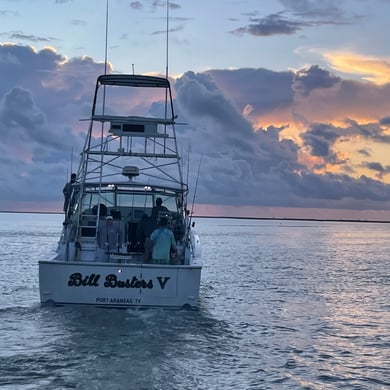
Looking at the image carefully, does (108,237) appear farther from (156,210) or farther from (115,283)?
(115,283)

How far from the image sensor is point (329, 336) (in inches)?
482

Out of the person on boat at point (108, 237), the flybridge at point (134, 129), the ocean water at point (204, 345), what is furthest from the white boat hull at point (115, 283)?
the flybridge at point (134, 129)

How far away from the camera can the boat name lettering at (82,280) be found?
40.1 feet

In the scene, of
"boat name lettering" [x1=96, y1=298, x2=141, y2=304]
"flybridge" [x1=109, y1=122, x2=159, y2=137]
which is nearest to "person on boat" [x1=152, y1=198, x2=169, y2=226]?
"flybridge" [x1=109, y1=122, x2=159, y2=137]

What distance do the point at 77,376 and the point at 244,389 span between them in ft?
7.85

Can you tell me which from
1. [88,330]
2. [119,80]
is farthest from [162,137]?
[88,330]

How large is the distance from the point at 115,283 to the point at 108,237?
194 centimetres

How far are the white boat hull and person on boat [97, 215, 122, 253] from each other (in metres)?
1.80

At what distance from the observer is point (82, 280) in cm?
1226

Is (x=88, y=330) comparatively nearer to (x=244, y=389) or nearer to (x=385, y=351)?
(x=244, y=389)

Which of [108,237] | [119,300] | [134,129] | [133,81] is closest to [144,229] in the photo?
[108,237]

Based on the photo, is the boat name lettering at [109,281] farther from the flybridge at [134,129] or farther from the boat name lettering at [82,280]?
the flybridge at [134,129]

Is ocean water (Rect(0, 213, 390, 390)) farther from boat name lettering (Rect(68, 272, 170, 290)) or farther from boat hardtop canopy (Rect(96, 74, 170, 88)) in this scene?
boat hardtop canopy (Rect(96, 74, 170, 88))

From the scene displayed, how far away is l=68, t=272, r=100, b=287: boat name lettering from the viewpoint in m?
12.2
